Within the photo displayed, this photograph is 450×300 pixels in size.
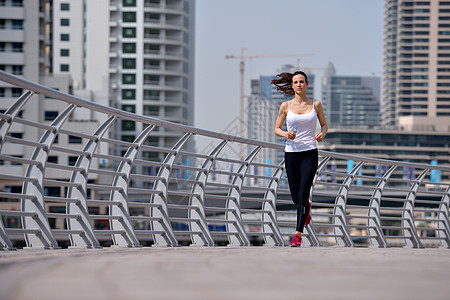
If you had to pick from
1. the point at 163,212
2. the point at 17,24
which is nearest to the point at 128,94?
the point at 17,24

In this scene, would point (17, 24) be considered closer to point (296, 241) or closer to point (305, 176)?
point (305, 176)

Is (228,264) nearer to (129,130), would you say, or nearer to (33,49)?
(33,49)

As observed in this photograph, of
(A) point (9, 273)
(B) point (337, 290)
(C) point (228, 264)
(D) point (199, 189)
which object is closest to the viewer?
(B) point (337, 290)

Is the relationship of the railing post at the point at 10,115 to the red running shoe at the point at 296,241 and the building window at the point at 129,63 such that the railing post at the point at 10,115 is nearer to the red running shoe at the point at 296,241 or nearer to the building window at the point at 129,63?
the red running shoe at the point at 296,241

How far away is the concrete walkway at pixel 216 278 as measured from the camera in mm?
3910

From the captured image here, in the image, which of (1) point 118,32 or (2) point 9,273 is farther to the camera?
(1) point 118,32

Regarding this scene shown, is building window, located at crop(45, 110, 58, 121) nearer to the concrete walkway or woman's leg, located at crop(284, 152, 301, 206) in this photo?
woman's leg, located at crop(284, 152, 301, 206)

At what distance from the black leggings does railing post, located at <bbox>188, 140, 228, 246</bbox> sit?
0.86m

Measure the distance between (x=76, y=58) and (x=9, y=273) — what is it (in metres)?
127

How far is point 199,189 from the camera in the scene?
1016 cm

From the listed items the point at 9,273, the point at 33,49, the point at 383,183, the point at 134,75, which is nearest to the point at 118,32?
the point at 134,75

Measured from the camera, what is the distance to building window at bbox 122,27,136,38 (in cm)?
12175

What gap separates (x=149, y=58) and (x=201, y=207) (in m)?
112

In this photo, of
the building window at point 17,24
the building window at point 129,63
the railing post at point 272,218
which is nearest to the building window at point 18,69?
the building window at point 17,24
